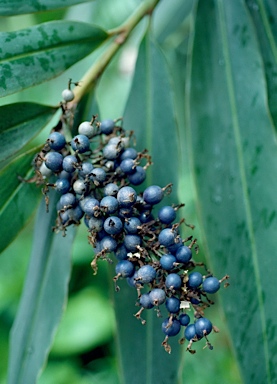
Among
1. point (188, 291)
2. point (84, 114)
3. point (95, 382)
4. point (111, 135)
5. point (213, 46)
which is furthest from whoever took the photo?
point (95, 382)

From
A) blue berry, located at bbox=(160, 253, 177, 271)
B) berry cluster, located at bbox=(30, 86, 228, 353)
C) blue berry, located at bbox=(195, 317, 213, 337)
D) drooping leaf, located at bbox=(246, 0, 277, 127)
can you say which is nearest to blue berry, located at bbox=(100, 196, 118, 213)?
berry cluster, located at bbox=(30, 86, 228, 353)

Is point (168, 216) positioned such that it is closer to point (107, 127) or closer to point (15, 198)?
point (107, 127)

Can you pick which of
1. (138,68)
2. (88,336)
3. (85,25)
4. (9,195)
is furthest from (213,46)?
(88,336)

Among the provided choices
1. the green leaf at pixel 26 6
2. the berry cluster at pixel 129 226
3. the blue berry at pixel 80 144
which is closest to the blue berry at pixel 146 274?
the berry cluster at pixel 129 226

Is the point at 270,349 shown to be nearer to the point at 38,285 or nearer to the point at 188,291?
the point at 188,291

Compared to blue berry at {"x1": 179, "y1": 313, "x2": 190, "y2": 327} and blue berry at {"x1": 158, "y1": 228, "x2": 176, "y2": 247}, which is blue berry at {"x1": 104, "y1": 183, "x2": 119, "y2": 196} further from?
blue berry at {"x1": 179, "y1": 313, "x2": 190, "y2": 327}
